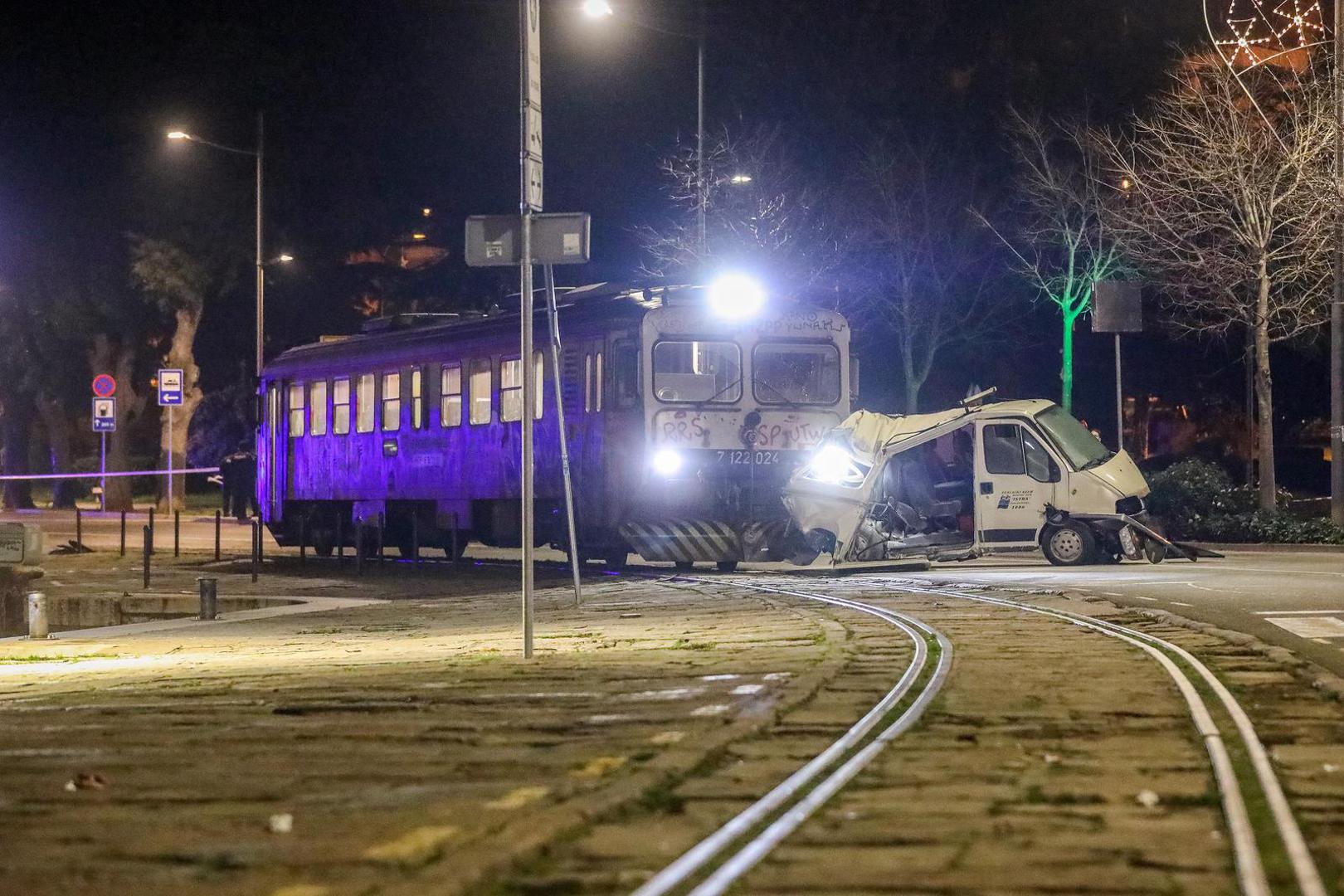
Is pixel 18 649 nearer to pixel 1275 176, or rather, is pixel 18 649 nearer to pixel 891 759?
pixel 891 759

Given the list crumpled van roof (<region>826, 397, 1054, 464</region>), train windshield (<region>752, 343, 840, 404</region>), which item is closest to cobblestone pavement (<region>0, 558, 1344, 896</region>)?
crumpled van roof (<region>826, 397, 1054, 464</region>)

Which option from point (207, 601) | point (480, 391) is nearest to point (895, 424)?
point (480, 391)

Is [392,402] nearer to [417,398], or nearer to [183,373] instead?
[417,398]

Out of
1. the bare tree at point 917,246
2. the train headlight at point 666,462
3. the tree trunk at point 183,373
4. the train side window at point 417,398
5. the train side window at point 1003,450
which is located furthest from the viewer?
the tree trunk at point 183,373

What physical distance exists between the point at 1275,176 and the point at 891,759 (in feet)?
76.8

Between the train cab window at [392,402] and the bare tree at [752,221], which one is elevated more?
the bare tree at [752,221]

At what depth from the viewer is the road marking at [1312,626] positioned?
14.0 meters

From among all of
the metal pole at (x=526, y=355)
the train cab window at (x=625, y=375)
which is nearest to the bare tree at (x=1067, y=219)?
the train cab window at (x=625, y=375)

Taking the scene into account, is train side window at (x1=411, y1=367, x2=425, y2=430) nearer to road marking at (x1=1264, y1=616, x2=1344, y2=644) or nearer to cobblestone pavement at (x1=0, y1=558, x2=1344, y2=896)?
cobblestone pavement at (x1=0, y1=558, x2=1344, y2=896)

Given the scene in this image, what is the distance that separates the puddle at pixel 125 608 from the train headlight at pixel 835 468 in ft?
21.6

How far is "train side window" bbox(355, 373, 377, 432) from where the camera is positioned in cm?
2958

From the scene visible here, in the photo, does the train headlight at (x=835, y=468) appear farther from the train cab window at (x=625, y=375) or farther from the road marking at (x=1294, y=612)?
the road marking at (x=1294, y=612)

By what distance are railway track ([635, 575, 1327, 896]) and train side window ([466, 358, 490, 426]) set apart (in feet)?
46.0

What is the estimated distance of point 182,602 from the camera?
2208cm
